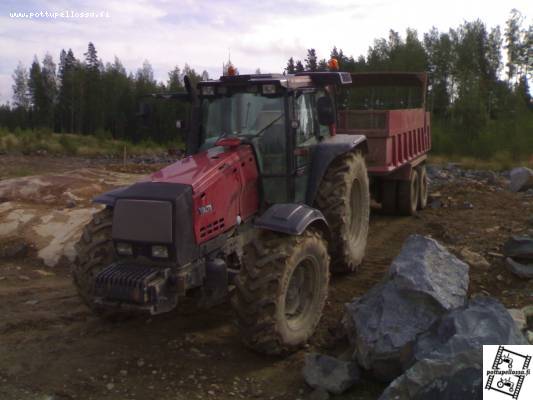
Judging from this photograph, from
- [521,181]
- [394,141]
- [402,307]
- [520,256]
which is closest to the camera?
[402,307]

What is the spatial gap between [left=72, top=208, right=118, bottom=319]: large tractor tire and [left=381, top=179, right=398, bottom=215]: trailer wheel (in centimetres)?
625

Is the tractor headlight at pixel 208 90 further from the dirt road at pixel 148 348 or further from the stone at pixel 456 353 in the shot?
the stone at pixel 456 353

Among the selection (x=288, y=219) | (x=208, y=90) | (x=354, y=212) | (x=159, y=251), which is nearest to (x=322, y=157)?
(x=354, y=212)

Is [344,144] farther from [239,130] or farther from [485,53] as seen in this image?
[485,53]

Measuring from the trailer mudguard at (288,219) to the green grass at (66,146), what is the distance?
26.7 m

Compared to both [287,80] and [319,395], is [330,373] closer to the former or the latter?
[319,395]

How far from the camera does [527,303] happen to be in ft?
17.4

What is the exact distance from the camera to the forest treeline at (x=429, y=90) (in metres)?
26.0

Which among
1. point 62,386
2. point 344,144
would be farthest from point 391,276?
point 62,386

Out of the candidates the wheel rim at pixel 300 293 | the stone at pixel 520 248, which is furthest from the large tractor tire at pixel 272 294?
the stone at pixel 520 248

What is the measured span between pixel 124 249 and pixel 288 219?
128 centimetres

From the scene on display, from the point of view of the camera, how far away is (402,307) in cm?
440

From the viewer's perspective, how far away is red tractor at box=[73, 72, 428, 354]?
4.47m

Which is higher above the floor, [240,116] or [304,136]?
[240,116]
